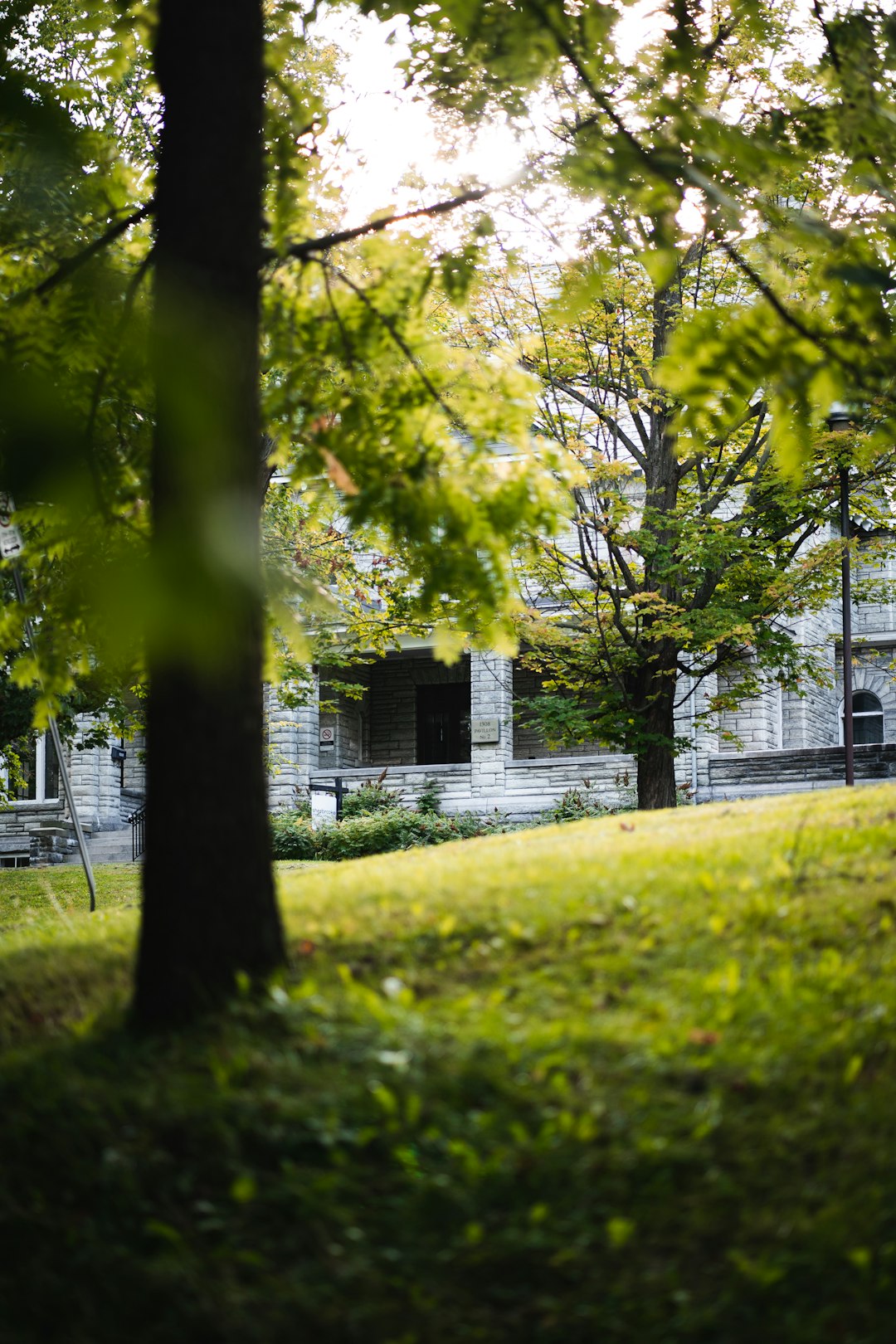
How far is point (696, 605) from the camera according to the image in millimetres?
15062

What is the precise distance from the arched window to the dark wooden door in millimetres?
8767

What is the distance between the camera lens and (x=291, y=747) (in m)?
26.1

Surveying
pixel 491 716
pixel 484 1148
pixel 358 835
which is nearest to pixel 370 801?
pixel 358 835

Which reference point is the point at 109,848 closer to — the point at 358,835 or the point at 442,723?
the point at 358,835

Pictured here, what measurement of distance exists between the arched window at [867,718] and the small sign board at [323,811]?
41.2ft

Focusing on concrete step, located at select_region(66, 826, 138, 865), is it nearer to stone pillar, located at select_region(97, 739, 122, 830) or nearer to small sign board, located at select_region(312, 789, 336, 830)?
stone pillar, located at select_region(97, 739, 122, 830)

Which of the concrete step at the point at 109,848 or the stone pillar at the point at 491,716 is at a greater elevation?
the stone pillar at the point at 491,716

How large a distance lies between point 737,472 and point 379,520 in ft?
35.2

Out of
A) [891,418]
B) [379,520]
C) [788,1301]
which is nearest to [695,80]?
[891,418]

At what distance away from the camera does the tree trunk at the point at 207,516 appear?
4.46 meters

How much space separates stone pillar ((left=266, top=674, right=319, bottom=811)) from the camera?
1000 inches

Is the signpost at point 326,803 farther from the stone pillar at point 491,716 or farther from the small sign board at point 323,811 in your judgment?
the stone pillar at point 491,716

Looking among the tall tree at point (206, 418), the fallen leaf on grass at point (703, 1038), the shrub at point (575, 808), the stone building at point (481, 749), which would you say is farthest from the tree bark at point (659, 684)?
the fallen leaf on grass at point (703, 1038)

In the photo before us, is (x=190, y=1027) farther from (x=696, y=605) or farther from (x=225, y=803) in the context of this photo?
(x=696, y=605)
